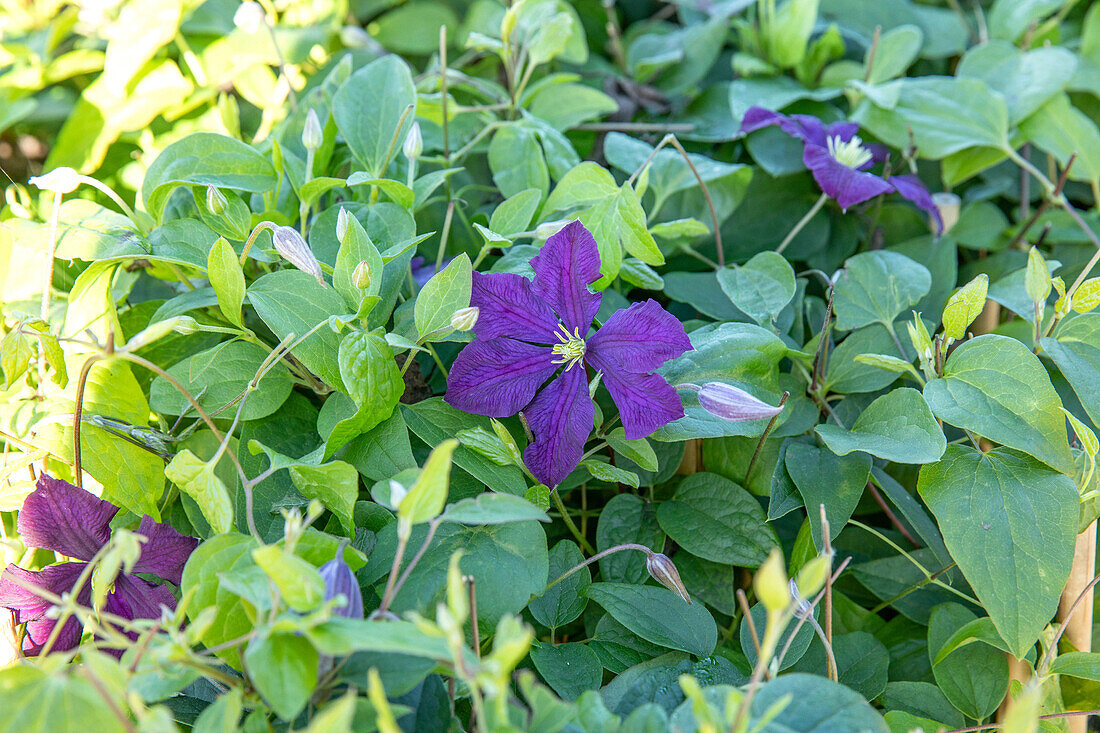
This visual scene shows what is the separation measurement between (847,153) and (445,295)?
0.48 metres

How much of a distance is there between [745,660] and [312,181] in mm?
474

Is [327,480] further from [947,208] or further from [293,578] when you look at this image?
[947,208]

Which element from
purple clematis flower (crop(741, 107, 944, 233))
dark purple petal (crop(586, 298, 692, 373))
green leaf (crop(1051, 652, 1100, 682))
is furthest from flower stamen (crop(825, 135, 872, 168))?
green leaf (crop(1051, 652, 1100, 682))

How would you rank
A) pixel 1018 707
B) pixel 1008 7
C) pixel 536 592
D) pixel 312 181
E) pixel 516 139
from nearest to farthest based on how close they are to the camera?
pixel 1018 707, pixel 536 592, pixel 312 181, pixel 516 139, pixel 1008 7

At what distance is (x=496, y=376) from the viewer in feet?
1.81

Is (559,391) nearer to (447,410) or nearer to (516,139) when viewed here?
(447,410)

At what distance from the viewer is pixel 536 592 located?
49cm

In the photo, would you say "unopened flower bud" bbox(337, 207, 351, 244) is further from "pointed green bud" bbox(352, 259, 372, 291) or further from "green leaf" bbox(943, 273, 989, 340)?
"green leaf" bbox(943, 273, 989, 340)

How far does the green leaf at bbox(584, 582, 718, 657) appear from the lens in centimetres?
54

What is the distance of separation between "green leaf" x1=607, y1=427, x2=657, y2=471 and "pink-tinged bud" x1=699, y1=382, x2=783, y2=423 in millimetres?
55

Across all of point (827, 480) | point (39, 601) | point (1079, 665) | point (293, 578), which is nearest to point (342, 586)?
point (293, 578)

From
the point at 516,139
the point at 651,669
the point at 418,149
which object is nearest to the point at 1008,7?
the point at 516,139

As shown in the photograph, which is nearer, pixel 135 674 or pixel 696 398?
pixel 135 674

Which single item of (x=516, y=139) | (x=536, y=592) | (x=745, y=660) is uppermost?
(x=516, y=139)
